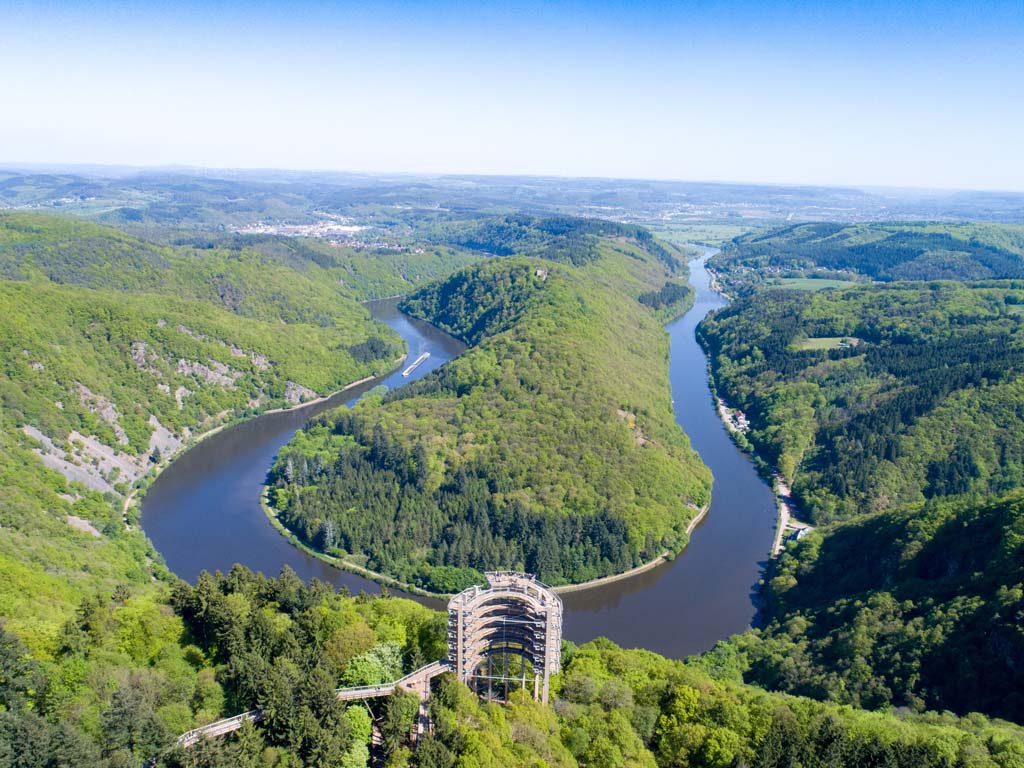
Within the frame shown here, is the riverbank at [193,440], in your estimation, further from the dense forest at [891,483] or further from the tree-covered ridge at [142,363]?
the dense forest at [891,483]

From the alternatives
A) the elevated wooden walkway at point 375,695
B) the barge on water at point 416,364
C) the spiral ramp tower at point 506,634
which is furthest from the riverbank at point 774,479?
the barge on water at point 416,364

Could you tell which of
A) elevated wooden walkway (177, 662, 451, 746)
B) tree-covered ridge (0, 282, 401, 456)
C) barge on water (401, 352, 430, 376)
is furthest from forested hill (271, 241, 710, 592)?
barge on water (401, 352, 430, 376)

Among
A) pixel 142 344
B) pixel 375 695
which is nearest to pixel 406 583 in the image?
pixel 375 695

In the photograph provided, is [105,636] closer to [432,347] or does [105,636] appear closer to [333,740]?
[333,740]

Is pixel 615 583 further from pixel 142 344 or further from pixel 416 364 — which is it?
pixel 142 344

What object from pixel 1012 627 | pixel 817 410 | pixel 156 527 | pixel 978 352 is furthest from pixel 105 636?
pixel 978 352

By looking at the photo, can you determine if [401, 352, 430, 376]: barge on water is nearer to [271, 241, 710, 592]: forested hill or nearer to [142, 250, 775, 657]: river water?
[142, 250, 775, 657]: river water
